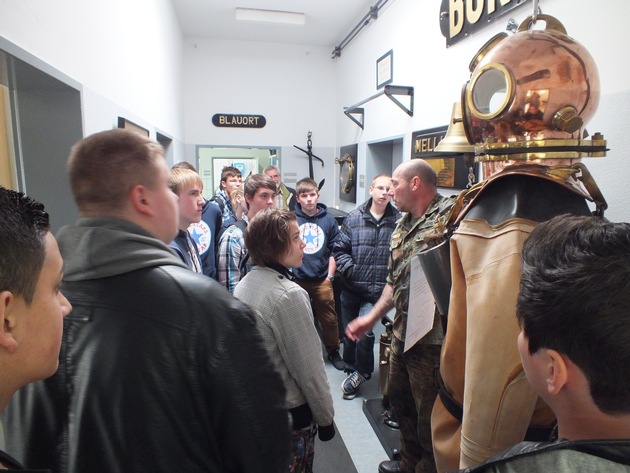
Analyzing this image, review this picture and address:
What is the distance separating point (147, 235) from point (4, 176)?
0.99 m

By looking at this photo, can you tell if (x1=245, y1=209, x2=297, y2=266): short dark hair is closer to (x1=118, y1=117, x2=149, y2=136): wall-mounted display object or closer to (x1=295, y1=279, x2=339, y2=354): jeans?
(x1=118, y1=117, x2=149, y2=136): wall-mounted display object

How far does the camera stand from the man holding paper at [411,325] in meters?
1.57

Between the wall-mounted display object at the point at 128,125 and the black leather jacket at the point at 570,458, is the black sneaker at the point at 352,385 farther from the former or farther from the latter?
the black leather jacket at the point at 570,458

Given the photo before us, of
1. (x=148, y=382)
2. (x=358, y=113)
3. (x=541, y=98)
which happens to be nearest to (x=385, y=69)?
(x=358, y=113)

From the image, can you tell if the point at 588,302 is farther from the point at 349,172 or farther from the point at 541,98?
the point at 349,172

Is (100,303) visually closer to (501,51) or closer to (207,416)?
(207,416)

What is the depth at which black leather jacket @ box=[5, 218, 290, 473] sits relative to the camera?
0.72 meters

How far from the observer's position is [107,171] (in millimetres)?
848

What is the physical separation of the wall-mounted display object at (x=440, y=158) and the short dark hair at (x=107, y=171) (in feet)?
6.98

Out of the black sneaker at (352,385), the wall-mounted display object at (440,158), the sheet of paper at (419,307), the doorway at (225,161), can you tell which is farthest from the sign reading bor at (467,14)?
the doorway at (225,161)

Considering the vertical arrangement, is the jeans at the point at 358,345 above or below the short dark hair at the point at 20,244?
below

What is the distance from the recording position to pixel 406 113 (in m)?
3.58

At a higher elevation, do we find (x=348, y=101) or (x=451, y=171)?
(x=348, y=101)

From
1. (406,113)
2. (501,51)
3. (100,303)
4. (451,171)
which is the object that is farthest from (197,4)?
(100,303)
